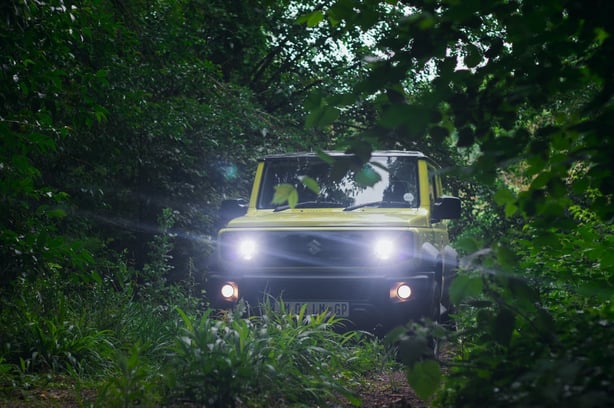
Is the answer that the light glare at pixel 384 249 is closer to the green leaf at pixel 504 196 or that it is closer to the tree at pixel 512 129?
the tree at pixel 512 129

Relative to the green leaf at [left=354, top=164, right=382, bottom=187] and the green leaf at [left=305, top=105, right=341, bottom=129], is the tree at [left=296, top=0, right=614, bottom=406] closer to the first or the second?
the green leaf at [left=305, top=105, right=341, bottom=129]

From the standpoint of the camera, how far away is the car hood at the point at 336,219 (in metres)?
7.18

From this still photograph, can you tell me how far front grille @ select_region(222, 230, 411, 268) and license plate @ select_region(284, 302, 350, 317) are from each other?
0.35m

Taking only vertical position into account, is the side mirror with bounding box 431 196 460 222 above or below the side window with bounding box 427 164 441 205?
below

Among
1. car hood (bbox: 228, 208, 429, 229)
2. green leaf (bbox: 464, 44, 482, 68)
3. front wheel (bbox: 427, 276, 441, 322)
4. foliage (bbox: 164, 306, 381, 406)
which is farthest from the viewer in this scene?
car hood (bbox: 228, 208, 429, 229)

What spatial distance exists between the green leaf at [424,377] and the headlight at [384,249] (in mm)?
4019

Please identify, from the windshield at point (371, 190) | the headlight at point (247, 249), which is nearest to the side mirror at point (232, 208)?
the windshield at point (371, 190)

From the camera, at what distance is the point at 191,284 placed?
39.3 feet

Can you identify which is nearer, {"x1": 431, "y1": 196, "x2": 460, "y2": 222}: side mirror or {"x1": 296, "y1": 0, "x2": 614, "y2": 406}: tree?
{"x1": 296, "y1": 0, "x2": 614, "y2": 406}: tree

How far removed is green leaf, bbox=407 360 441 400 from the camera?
2980mm

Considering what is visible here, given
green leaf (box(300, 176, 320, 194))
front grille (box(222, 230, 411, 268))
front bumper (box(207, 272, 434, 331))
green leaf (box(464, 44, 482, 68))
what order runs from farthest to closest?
front grille (box(222, 230, 411, 268)) → front bumper (box(207, 272, 434, 331)) → green leaf (box(464, 44, 482, 68)) → green leaf (box(300, 176, 320, 194))

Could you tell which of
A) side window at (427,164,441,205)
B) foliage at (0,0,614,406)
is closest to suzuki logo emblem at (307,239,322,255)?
foliage at (0,0,614,406)

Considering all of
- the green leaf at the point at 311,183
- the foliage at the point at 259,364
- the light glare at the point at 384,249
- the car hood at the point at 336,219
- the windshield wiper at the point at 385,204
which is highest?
the windshield wiper at the point at 385,204

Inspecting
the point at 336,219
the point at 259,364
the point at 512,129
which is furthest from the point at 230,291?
the point at 512,129
